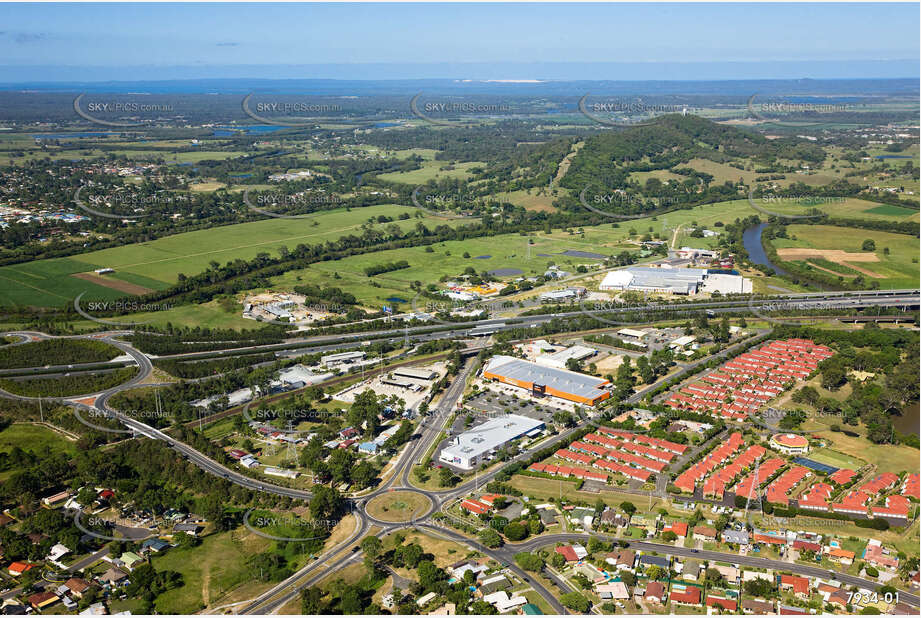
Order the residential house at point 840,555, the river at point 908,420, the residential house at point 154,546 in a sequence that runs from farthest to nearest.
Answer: the river at point 908,420 < the residential house at point 154,546 < the residential house at point 840,555

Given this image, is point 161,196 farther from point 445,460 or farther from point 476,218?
point 445,460

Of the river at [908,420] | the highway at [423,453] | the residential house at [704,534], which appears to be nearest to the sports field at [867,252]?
the highway at [423,453]

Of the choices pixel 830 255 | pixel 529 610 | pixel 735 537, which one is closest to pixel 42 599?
pixel 529 610

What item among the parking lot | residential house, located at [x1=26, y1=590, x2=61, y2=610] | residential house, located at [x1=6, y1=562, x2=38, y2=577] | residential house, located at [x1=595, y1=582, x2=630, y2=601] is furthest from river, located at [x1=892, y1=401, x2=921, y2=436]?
residential house, located at [x1=6, y1=562, x2=38, y2=577]

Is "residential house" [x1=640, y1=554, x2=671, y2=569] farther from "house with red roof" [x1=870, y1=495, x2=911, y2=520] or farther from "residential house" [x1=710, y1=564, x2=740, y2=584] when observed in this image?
"house with red roof" [x1=870, y1=495, x2=911, y2=520]

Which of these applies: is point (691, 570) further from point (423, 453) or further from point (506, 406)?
point (506, 406)

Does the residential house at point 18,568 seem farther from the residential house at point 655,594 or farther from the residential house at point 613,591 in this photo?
the residential house at point 655,594
